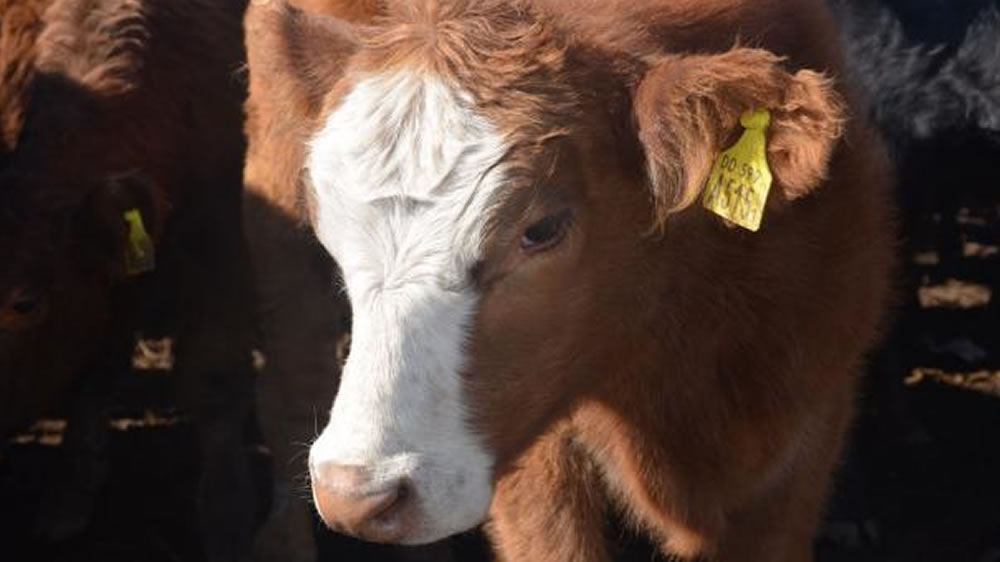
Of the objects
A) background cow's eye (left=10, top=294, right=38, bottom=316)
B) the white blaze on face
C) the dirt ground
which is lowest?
the dirt ground

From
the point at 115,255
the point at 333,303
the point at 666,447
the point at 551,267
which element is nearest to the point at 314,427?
the point at 333,303

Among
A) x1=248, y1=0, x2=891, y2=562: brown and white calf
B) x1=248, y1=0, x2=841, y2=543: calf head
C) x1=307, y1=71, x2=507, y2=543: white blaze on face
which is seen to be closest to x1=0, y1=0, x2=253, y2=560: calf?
x1=248, y1=0, x2=891, y2=562: brown and white calf

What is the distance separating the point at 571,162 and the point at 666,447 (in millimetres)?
958

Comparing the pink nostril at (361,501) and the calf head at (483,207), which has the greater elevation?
the calf head at (483,207)

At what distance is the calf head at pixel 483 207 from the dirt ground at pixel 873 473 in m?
2.17

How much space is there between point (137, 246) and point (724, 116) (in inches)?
89.3

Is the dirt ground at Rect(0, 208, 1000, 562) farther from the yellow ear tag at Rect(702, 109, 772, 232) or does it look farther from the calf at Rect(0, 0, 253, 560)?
the yellow ear tag at Rect(702, 109, 772, 232)

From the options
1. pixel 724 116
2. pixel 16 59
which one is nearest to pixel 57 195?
pixel 16 59

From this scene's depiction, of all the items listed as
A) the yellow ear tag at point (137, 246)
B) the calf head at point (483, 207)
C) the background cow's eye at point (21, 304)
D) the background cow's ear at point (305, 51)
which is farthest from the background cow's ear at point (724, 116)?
the background cow's eye at point (21, 304)

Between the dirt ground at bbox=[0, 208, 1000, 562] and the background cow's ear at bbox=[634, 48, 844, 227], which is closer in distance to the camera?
the background cow's ear at bbox=[634, 48, 844, 227]

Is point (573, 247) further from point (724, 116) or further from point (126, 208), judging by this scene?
point (126, 208)

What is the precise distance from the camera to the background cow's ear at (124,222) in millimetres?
4828

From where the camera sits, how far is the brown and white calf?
10.2 feet

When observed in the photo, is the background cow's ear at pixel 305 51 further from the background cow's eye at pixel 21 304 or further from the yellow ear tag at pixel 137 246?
the background cow's eye at pixel 21 304
